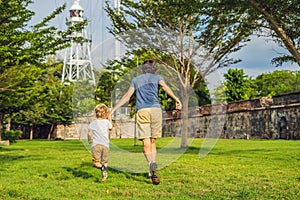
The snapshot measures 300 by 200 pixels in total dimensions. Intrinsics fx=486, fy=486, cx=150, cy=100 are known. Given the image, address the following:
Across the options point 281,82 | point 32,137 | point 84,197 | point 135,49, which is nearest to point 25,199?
point 84,197

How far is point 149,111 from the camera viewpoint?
754cm

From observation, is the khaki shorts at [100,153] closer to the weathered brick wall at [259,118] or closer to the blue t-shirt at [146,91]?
the blue t-shirt at [146,91]

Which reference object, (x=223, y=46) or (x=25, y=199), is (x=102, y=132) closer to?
(x=25, y=199)

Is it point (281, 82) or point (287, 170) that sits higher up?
point (281, 82)

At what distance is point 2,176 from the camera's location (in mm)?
9219

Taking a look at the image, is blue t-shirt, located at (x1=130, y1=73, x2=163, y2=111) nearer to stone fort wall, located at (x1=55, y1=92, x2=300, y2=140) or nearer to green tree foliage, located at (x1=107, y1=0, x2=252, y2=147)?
green tree foliage, located at (x1=107, y1=0, x2=252, y2=147)

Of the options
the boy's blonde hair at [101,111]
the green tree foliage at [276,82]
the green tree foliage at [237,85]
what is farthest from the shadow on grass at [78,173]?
the green tree foliage at [276,82]

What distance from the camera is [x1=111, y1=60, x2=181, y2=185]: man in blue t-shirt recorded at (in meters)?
7.55

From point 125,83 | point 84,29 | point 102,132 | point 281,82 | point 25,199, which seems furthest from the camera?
point 281,82

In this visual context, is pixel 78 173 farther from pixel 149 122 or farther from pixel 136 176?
pixel 149 122

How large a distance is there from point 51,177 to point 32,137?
5279cm

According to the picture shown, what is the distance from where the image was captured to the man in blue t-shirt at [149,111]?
7547 millimetres

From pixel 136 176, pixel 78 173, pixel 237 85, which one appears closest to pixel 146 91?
pixel 136 176

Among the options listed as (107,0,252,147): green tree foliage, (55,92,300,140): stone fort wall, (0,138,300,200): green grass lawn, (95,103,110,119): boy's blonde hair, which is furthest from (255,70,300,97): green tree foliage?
(95,103,110,119): boy's blonde hair
